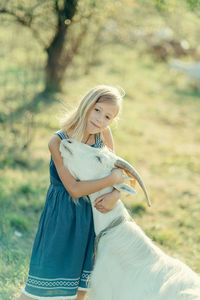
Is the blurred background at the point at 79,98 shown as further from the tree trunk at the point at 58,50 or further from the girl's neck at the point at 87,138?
the girl's neck at the point at 87,138

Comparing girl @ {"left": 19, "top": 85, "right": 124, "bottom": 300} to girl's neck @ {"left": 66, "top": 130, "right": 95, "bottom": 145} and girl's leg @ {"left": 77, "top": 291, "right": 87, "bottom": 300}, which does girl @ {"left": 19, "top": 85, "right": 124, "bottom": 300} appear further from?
girl's leg @ {"left": 77, "top": 291, "right": 87, "bottom": 300}

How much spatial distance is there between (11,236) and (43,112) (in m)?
4.95

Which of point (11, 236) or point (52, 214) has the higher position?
point (52, 214)

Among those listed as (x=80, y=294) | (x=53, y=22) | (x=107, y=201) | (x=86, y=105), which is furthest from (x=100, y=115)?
(x=53, y=22)

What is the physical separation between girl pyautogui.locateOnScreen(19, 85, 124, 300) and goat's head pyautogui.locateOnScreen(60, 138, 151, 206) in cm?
4

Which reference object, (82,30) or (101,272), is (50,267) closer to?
(101,272)

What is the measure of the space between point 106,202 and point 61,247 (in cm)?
41

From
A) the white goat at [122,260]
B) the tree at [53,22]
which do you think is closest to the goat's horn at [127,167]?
the white goat at [122,260]

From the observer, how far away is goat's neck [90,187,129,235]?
251 cm

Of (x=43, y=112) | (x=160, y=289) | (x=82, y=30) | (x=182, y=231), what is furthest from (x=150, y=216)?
(x=82, y=30)

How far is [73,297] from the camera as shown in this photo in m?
2.68

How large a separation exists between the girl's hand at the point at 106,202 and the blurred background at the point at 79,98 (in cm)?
78

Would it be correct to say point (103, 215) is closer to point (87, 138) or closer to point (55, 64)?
point (87, 138)

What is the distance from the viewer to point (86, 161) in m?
2.47
